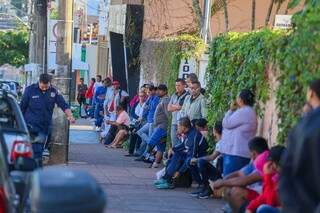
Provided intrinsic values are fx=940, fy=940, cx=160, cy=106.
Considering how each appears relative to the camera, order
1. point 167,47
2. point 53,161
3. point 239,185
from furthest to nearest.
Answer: point 167,47, point 53,161, point 239,185

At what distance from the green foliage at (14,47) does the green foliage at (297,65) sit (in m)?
66.1

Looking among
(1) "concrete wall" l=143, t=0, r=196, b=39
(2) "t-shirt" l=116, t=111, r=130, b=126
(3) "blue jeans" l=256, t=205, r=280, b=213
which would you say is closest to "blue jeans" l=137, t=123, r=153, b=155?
(2) "t-shirt" l=116, t=111, r=130, b=126

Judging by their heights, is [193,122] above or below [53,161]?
above

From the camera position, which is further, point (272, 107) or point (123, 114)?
point (123, 114)

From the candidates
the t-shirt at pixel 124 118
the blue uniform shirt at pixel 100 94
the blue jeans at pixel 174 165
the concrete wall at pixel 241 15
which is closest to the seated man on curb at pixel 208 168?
the blue jeans at pixel 174 165

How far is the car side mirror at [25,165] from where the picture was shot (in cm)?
865

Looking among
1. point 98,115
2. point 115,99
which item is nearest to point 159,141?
point 115,99

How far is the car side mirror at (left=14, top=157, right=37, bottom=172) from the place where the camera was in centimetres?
865

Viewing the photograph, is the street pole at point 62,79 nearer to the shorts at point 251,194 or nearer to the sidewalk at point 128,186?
the sidewalk at point 128,186

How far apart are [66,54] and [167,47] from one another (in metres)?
2.98

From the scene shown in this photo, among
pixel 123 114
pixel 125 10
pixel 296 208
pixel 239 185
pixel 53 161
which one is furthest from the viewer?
pixel 125 10

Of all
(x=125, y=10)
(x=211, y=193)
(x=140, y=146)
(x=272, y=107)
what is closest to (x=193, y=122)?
(x=211, y=193)

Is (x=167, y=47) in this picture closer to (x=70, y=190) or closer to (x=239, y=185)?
(x=239, y=185)

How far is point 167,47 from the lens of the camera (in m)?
20.8
